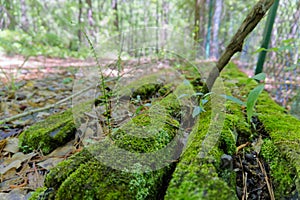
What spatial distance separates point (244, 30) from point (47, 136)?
160 centimetres

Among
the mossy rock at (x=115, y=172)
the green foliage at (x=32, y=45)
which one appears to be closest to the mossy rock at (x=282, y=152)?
the mossy rock at (x=115, y=172)

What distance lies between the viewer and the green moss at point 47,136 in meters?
1.41

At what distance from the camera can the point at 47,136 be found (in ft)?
4.66

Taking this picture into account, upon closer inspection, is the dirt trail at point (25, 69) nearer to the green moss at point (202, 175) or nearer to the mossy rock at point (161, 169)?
the mossy rock at point (161, 169)

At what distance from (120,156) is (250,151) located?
0.76 m

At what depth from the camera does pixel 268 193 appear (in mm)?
933

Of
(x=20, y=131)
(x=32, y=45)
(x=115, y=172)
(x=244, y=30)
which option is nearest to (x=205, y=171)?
(x=115, y=172)

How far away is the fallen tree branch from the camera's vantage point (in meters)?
1.35

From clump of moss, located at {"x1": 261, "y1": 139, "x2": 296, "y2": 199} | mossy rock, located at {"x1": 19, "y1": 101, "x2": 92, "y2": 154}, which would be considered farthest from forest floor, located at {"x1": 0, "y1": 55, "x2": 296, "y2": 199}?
clump of moss, located at {"x1": 261, "y1": 139, "x2": 296, "y2": 199}

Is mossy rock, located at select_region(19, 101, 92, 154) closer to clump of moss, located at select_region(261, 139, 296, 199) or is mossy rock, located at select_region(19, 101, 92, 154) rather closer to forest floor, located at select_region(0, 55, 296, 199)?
forest floor, located at select_region(0, 55, 296, 199)

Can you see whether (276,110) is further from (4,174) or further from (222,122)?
(4,174)

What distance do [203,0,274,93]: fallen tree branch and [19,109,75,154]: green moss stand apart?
45.5 inches

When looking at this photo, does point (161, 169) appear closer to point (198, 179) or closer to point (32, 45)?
point (198, 179)

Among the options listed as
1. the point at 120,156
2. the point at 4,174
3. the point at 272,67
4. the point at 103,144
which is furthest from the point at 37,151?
the point at 272,67
